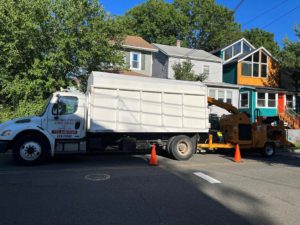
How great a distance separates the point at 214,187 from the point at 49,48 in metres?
13.5

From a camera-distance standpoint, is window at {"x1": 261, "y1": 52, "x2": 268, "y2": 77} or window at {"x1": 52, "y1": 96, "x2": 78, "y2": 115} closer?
window at {"x1": 52, "y1": 96, "x2": 78, "y2": 115}

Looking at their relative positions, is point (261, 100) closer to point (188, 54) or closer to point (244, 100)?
point (244, 100)

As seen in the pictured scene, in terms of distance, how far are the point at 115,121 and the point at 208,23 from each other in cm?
4974

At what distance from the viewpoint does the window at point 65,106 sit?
38.2 ft

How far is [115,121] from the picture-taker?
12.3m

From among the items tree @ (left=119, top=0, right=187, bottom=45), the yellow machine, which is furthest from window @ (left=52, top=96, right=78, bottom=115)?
tree @ (left=119, top=0, right=187, bottom=45)

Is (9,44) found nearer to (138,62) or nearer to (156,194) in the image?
(156,194)

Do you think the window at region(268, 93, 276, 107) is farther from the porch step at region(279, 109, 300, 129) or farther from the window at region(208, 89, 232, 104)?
the window at region(208, 89, 232, 104)

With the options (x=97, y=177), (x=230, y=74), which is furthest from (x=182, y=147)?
(x=230, y=74)

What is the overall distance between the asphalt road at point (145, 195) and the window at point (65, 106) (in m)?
1.85

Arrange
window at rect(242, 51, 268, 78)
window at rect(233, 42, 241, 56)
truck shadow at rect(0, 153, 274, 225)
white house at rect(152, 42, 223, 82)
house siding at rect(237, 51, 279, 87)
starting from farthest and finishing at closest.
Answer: window at rect(233, 42, 241, 56)
window at rect(242, 51, 268, 78)
house siding at rect(237, 51, 279, 87)
white house at rect(152, 42, 223, 82)
truck shadow at rect(0, 153, 274, 225)

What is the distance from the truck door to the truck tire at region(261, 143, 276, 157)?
28.4ft

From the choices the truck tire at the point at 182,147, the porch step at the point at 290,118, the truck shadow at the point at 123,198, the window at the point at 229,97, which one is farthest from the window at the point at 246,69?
the truck shadow at the point at 123,198

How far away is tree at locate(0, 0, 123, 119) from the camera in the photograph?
55.5 ft
